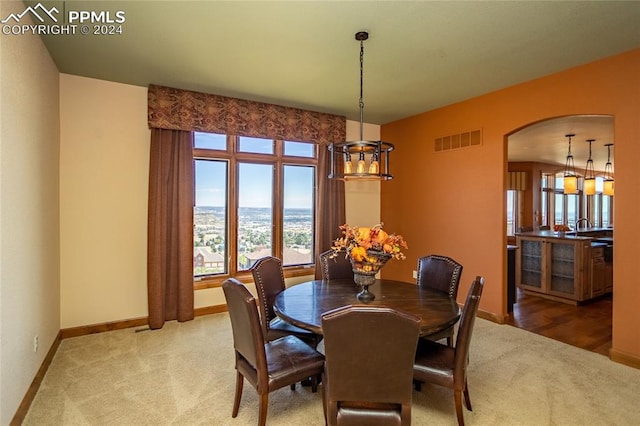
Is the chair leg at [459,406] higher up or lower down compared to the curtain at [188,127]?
lower down

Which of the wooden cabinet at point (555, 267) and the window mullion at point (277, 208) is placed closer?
the wooden cabinet at point (555, 267)

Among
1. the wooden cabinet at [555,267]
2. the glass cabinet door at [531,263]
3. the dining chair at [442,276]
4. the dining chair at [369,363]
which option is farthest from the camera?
the glass cabinet door at [531,263]

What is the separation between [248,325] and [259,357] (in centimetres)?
19

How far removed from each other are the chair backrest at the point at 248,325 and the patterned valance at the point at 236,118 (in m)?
2.65

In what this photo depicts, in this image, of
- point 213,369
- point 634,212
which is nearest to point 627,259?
point 634,212

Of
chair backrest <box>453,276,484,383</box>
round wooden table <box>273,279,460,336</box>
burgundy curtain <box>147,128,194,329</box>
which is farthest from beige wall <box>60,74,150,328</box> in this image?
chair backrest <box>453,276,484,383</box>

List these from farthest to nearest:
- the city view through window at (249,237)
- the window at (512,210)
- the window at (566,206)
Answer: the window at (566,206) → the window at (512,210) → the city view through window at (249,237)

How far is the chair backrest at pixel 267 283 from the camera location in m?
2.63

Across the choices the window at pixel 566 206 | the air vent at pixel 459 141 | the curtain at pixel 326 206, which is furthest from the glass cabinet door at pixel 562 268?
the window at pixel 566 206

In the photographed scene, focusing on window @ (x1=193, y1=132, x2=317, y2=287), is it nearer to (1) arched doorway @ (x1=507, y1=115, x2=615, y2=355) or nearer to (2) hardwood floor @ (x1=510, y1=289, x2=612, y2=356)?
(1) arched doorway @ (x1=507, y1=115, x2=615, y2=355)

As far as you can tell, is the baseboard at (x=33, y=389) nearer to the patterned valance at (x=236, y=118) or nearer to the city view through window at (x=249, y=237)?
the city view through window at (x=249, y=237)

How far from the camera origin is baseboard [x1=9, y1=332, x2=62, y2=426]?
210cm

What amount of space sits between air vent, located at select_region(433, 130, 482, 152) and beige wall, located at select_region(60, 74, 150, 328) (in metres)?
3.80

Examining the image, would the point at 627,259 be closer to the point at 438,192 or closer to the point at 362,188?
the point at 438,192
